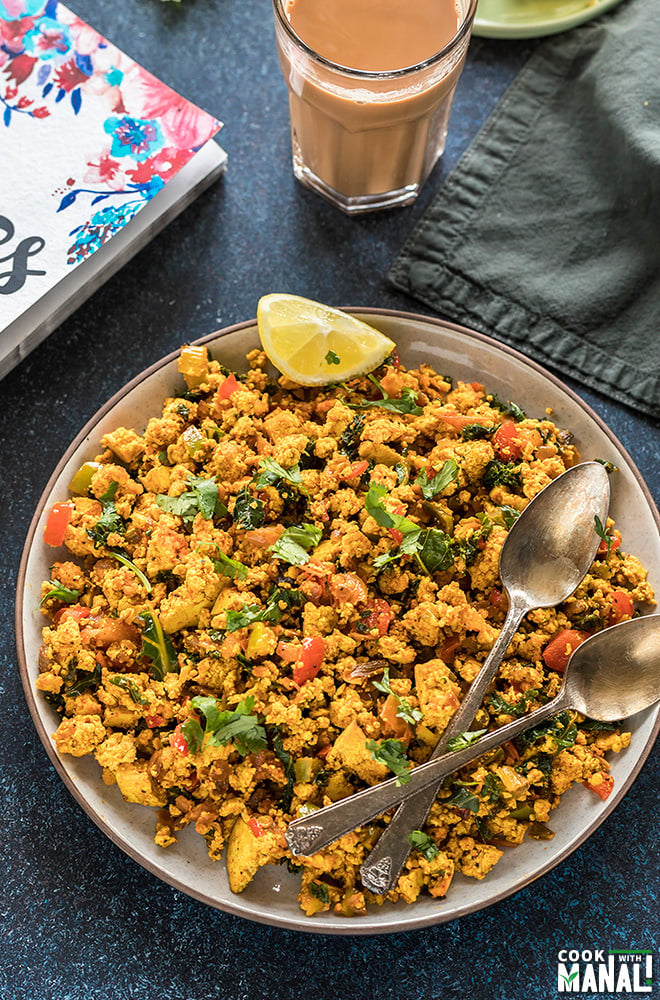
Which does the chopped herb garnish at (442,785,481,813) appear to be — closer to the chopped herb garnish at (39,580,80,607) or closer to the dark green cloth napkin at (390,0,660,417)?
the chopped herb garnish at (39,580,80,607)

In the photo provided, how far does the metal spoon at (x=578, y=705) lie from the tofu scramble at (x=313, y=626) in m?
0.04

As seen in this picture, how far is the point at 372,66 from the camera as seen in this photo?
2135 millimetres

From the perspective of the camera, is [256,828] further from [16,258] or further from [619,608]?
[16,258]

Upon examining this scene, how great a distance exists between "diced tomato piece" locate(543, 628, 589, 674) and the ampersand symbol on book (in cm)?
154

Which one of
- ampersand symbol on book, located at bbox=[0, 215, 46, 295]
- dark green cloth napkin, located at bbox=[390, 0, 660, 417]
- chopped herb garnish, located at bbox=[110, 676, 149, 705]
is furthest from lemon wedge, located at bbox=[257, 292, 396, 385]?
chopped herb garnish, located at bbox=[110, 676, 149, 705]

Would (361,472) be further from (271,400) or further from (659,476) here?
(659,476)

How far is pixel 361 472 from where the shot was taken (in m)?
1.96

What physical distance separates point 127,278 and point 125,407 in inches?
20.2

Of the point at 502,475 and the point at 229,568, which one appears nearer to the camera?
the point at 229,568

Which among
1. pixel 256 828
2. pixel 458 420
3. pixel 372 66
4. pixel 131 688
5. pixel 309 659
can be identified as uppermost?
pixel 372 66

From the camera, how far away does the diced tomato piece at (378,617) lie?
1837 mm

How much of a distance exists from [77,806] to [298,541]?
33.7 inches

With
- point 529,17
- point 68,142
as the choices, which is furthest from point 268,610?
point 529,17

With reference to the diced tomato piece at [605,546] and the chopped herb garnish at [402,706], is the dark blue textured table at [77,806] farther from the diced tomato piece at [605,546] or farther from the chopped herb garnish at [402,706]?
the chopped herb garnish at [402,706]
